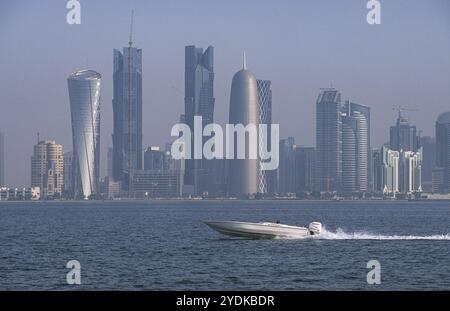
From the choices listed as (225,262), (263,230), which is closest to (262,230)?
(263,230)

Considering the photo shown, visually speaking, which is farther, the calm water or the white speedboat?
the white speedboat

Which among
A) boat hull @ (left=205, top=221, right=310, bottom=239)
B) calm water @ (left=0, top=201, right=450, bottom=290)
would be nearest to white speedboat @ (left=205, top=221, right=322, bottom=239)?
boat hull @ (left=205, top=221, right=310, bottom=239)

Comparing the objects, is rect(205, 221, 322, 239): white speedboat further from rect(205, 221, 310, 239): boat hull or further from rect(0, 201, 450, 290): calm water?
rect(0, 201, 450, 290): calm water

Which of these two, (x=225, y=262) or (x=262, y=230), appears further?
(x=262, y=230)

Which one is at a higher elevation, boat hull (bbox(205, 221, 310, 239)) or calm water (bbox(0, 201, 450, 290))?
boat hull (bbox(205, 221, 310, 239))

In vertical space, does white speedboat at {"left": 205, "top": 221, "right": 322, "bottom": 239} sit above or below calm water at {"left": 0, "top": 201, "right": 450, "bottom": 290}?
above

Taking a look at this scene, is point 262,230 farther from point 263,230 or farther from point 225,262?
point 225,262

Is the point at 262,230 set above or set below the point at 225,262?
above

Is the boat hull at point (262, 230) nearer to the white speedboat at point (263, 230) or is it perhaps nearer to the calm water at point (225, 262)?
the white speedboat at point (263, 230)
